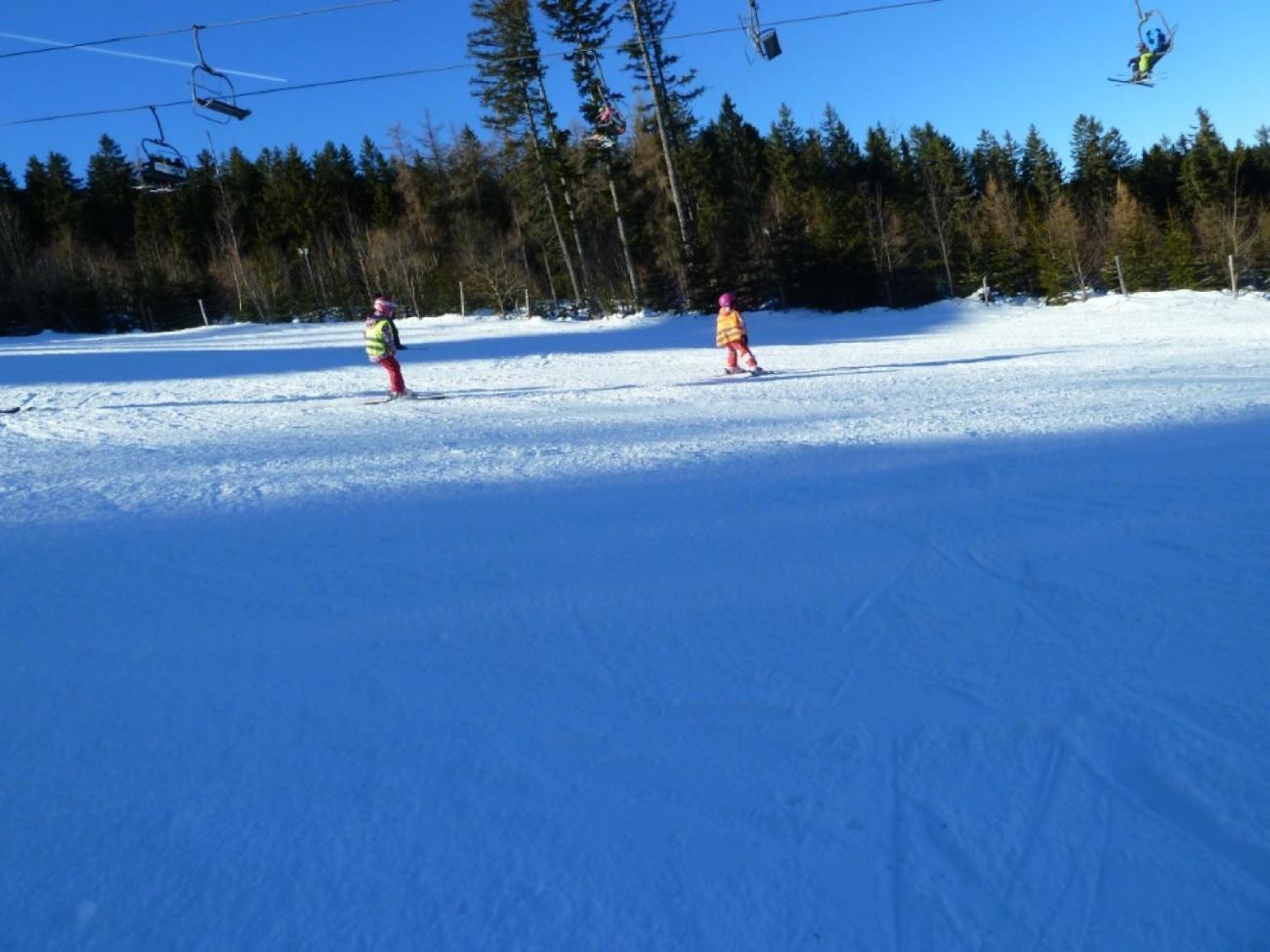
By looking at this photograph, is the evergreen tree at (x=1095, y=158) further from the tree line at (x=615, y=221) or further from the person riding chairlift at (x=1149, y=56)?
the person riding chairlift at (x=1149, y=56)

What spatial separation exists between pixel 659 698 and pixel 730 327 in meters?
10.7

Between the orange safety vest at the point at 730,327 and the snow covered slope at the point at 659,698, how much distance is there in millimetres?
5921

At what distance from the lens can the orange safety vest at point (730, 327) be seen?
13203 mm

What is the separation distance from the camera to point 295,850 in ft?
8.25

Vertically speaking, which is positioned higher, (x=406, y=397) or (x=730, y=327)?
(x=730, y=327)

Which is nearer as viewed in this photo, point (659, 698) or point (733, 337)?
point (659, 698)

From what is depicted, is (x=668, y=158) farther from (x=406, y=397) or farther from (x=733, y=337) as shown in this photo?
(x=406, y=397)

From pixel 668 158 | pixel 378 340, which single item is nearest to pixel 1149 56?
pixel 378 340

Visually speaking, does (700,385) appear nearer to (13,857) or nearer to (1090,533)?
(1090,533)

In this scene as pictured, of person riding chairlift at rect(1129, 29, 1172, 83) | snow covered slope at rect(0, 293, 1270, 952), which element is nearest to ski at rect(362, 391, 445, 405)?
snow covered slope at rect(0, 293, 1270, 952)

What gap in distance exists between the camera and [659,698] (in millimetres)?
3244

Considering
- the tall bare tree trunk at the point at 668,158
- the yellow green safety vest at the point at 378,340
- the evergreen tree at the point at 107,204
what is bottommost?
the yellow green safety vest at the point at 378,340

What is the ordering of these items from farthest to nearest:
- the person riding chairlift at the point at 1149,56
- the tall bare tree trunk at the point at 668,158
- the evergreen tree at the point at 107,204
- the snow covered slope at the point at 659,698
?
the evergreen tree at the point at 107,204
the tall bare tree trunk at the point at 668,158
the person riding chairlift at the point at 1149,56
the snow covered slope at the point at 659,698

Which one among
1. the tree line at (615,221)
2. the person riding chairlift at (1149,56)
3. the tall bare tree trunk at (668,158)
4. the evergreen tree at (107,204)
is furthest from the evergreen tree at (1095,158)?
the evergreen tree at (107,204)
